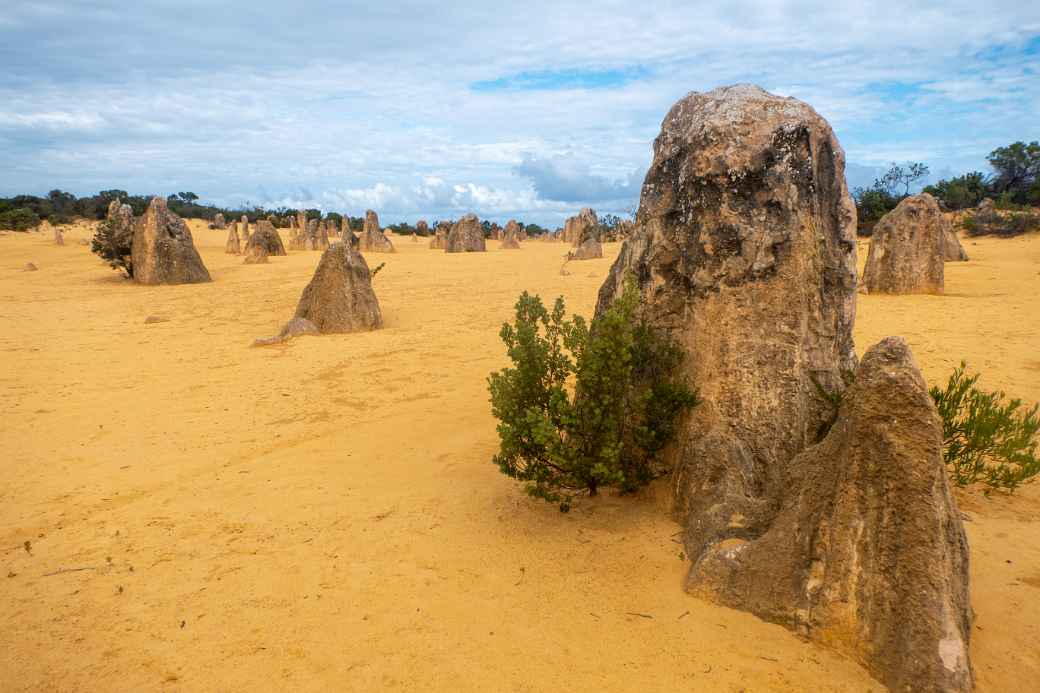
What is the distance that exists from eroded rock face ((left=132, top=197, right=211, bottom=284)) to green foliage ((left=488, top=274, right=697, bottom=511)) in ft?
55.4

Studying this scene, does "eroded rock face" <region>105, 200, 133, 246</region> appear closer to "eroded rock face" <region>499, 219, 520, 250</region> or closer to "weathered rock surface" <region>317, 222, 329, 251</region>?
"weathered rock surface" <region>317, 222, 329, 251</region>

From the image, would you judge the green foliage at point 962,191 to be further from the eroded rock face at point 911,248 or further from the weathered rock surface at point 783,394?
the weathered rock surface at point 783,394

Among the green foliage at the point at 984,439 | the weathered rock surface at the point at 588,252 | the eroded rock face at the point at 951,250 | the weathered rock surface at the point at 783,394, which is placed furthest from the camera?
the weathered rock surface at the point at 588,252

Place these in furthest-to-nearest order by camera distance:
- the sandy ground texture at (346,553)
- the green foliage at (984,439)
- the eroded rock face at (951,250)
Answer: the eroded rock face at (951,250) → the green foliage at (984,439) → the sandy ground texture at (346,553)

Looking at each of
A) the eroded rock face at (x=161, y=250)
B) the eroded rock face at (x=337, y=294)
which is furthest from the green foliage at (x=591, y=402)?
the eroded rock face at (x=161, y=250)

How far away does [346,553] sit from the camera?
14.1 ft

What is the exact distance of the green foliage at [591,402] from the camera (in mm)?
4176

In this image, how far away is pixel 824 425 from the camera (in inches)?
175

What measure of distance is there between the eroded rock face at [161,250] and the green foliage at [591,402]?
16.9 meters

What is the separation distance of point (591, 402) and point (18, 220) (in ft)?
134

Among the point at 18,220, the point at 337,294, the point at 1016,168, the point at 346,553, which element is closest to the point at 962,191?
the point at 1016,168

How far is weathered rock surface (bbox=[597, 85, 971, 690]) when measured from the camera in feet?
9.62

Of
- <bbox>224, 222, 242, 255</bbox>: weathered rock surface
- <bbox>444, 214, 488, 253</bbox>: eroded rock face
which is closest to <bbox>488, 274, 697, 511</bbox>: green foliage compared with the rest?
<bbox>224, 222, 242, 255</bbox>: weathered rock surface

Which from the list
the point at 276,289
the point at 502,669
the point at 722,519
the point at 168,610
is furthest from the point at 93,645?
the point at 276,289
